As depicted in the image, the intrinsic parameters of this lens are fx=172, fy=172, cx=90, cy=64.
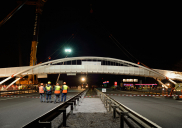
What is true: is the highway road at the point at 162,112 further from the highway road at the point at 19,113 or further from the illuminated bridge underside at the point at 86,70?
the illuminated bridge underside at the point at 86,70

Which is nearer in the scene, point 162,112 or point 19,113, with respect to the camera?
point 19,113

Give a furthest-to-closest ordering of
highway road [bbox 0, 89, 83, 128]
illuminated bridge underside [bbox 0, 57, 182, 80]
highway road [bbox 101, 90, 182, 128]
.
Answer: illuminated bridge underside [bbox 0, 57, 182, 80] → highway road [bbox 101, 90, 182, 128] → highway road [bbox 0, 89, 83, 128]

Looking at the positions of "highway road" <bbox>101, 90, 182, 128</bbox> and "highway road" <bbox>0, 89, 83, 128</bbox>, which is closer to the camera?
"highway road" <bbox>0, 89, 83, 128</bbox>

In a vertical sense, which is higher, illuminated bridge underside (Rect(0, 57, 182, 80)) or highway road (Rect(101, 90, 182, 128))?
illuminated bridge underside (Rect(0, 57, 182, 80))

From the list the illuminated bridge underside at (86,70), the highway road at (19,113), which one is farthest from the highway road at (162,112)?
the illuminated bridge underside at (86,70)

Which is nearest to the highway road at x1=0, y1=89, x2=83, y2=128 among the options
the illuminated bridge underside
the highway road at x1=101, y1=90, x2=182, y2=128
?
the highway road at x1=101, y1=90, x2=182, y2=128

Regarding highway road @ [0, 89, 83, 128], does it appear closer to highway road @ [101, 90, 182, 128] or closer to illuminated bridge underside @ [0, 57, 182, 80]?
highway road @ [101, 90, 182, 128]

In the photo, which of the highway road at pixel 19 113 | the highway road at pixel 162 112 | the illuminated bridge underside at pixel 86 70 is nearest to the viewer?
the highway road at pixel 19 113

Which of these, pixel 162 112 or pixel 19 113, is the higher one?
pixel 19 113

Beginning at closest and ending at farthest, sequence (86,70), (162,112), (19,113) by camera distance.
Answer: (19,113), (162,112), (86,70)

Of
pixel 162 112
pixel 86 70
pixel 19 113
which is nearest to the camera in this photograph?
pixel 19 113

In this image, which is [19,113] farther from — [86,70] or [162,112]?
[86,70]

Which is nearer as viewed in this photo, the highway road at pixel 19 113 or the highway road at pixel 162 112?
the highway road at pixel 19 113

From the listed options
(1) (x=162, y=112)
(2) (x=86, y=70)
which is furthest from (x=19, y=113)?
(2) (x=86, y=70)
